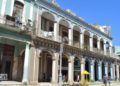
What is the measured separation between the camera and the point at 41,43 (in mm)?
20250

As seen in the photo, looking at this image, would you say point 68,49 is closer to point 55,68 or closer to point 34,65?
point 55,68

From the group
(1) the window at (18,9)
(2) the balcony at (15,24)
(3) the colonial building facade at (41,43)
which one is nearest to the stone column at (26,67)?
(3) the colonial building facade at (41,43)

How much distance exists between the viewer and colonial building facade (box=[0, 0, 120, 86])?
59.6 ft

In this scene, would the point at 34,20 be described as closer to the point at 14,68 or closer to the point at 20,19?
the point at 20,19

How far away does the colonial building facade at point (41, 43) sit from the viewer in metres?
18.2

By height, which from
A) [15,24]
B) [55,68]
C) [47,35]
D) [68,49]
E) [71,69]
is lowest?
[71,69]

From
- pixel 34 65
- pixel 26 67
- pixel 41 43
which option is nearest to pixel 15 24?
pixel 41 43

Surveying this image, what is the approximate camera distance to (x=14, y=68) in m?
21.2

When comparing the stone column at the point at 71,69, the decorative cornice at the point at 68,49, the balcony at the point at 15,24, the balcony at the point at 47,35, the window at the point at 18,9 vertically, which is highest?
the window at the point at 18,9

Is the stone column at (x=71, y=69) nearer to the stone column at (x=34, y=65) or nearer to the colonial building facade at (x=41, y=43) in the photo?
the colonial building facade at (x=41, y=43)

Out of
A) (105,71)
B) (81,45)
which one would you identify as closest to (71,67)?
(81,45)

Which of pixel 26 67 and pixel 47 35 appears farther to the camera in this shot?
pixel 47 35

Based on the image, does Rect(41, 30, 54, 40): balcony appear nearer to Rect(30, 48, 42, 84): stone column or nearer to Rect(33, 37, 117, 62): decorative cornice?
Rect(33, 37, 117, 62): decorative cornice

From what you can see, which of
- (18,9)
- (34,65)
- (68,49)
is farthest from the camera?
(68,49)
